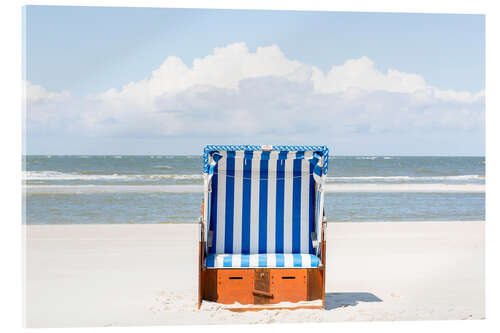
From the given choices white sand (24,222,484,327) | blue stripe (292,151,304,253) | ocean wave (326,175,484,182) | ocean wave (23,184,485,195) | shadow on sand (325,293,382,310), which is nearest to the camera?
white sand (24,222,484,327)

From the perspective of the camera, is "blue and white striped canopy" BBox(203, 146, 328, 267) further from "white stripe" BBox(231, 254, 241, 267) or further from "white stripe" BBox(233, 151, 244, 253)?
"white stripe" BBox(231, 254, 241, 267)

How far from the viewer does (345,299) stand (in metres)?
4.86

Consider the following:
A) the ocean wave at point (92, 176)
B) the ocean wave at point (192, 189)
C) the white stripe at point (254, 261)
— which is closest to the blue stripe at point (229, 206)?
the white stripe at point (254, 261)

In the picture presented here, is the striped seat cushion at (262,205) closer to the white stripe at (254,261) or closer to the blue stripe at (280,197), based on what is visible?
the blue stripe at (280,197)

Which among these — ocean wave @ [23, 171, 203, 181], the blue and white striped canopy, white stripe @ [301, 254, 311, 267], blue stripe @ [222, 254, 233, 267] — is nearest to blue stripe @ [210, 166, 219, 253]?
the blue and white striped canopy

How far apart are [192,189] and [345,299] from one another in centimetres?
1121

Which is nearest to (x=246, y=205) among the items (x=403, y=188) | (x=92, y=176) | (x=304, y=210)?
(x=304, y=210)

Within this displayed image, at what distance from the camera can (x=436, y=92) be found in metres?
19.2

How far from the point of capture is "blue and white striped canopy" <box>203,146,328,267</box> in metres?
4.72

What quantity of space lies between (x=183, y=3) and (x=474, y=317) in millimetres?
3717

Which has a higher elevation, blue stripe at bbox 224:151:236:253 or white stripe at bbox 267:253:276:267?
blue stripe at bbox 224:151:236:253

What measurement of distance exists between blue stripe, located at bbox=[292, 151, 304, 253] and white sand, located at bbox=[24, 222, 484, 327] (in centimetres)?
59

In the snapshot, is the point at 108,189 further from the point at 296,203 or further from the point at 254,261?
the point at 254,261

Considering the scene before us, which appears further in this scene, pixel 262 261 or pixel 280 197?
pixel 280 197
